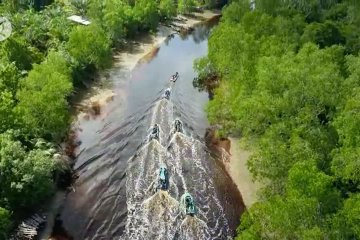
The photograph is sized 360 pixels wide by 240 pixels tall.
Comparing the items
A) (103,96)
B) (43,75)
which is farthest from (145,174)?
(103,96)

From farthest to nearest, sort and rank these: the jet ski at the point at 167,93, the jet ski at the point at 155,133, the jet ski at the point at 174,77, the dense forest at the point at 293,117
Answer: the jet ski at the point at 174,77, the jet ski at the point at 167,93, the jet ski at the point at 155,133, the dense forest at the point at 293,117

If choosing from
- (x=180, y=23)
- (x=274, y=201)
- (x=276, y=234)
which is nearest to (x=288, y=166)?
(x=274, y=201)

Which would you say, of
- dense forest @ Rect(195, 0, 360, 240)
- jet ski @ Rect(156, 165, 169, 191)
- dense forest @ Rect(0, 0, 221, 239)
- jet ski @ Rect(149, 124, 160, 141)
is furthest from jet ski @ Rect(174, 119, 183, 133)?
dense forest @ Rect(0, 0, 221, 239)

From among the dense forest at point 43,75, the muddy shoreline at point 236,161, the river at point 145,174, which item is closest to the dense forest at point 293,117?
the muddy shoreline at point 236,161

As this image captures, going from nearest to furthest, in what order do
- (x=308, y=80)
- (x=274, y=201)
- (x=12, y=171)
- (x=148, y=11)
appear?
(x=274, y=201)
(x=12, y=171)
(x=308, y=80)
(x=148, y=11)

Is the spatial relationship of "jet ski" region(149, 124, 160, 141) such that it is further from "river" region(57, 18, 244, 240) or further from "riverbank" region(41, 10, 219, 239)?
"riverbank" region(41, 10, 219, 239)

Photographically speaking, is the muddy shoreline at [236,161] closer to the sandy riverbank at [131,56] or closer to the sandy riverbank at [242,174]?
the sandy riverbank at [242,174]

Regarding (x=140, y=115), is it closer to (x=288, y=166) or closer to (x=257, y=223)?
(x=288, y=166)
